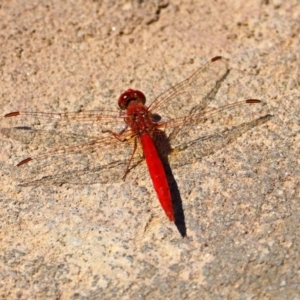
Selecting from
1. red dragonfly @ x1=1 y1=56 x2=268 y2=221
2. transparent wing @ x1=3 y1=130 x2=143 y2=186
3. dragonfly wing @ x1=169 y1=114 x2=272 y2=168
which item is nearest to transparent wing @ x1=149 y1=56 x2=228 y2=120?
red dragonfly @ x1=1 y1=56 x2=268 y2=221

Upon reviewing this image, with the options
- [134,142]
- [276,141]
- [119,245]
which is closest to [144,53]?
[134,142]

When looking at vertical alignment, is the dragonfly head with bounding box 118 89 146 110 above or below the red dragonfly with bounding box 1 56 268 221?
above

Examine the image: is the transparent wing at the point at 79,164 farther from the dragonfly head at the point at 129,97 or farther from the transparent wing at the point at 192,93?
the transparent wing at the point at 192,93

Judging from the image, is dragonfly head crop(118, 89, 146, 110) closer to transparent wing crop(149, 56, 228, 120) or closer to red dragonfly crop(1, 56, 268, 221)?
red dragonfly crop(1, 56, 268, 221)

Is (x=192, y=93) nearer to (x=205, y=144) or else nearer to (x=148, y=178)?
(x=205, y=144)

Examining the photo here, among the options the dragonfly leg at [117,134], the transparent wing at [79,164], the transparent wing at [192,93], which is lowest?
the transparent wing at [79,164]

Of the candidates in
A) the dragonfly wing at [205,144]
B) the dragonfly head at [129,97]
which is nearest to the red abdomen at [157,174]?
the dragonfly wing at [205,144]

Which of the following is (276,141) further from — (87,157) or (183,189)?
(87,157)
